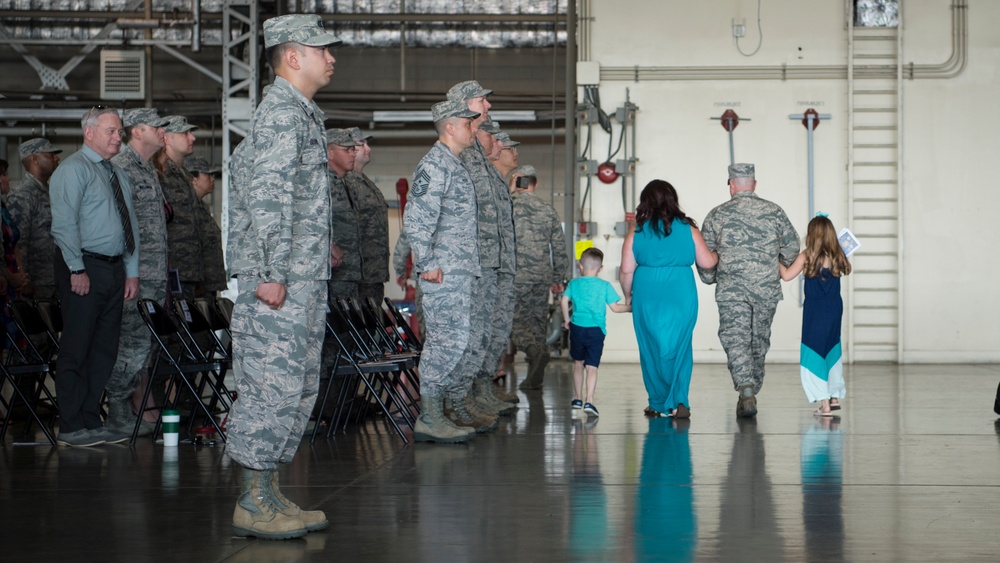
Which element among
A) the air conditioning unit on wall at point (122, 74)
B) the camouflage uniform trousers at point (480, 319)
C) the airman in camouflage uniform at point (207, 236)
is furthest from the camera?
the air conditioning unit on wall at point (122, 74)

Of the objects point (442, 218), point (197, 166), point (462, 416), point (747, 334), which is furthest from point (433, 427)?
point (197, 166)

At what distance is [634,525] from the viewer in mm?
4223

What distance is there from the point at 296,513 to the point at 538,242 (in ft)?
19.1

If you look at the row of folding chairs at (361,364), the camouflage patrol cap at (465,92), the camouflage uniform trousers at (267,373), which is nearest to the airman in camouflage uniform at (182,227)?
the row of folding chairs at (361,364)

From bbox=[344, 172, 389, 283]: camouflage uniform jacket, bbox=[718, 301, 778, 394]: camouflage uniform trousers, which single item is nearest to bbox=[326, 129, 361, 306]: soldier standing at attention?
bbox=[344, 172, 389, 283]: camouflage uniform jacket

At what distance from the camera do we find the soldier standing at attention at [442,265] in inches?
253

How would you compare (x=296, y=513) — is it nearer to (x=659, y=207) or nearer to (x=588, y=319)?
(x=659, y=207)

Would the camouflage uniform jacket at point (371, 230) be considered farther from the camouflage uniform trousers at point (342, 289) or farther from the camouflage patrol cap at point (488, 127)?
the camouflage patrol cap at point (488, 127)

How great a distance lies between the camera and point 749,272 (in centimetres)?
810

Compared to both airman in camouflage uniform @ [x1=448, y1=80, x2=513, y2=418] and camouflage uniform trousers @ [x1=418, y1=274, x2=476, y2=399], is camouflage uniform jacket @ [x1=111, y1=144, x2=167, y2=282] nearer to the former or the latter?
camouflage uniform trousers @ [x1=418, y1=274, x2=476, y2=399]

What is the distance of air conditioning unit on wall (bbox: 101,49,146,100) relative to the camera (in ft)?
52.2

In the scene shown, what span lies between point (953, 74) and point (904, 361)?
3.23 metres

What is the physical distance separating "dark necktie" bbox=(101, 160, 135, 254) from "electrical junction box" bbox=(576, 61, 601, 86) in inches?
294

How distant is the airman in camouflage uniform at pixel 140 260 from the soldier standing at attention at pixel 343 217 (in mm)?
1072
